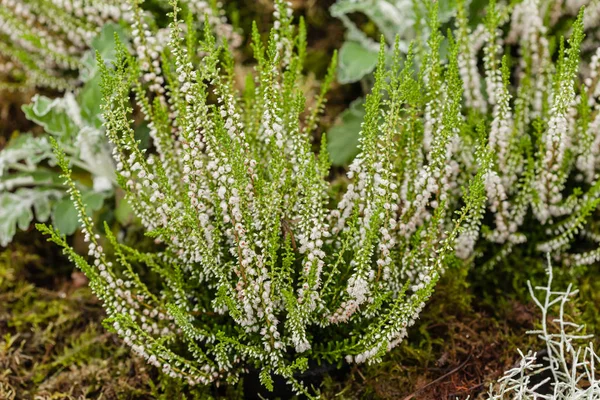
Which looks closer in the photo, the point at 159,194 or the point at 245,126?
the point at 159,194

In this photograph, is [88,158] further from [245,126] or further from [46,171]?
[245,126]

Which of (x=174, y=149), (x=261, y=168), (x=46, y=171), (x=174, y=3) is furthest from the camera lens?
(x=46, y=171)

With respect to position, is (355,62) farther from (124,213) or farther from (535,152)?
(124,213)

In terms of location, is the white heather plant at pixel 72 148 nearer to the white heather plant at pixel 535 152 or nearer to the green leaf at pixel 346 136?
the green leaf at pixel 346 136

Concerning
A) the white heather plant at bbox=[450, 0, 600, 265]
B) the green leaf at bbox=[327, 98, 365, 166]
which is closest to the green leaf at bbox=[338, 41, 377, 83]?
the green leaf at bbox=[327, 98, 365, 166]

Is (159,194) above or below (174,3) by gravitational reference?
below

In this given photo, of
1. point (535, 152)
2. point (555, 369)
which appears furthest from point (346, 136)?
point (555, 369)

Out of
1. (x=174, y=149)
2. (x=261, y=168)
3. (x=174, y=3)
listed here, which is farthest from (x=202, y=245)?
(x=174, y=3)

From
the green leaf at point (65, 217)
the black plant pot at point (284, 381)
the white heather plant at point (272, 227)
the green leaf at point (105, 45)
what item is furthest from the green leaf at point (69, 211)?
the black plant pot at point (284, 381)
